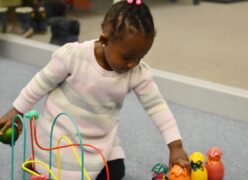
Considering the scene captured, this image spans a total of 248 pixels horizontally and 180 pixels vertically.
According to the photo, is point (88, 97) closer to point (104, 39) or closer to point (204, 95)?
point (104, 39)

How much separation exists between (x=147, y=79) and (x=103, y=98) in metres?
0.09

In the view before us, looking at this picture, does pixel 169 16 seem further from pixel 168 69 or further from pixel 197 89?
pixel 197 89

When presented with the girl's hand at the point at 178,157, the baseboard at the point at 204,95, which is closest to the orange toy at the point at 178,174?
the girl's hand at the point at 178,157

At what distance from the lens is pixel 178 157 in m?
0.79

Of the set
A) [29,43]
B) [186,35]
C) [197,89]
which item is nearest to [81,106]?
[197,89]

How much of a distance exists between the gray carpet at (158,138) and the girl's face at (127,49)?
0.97 ft

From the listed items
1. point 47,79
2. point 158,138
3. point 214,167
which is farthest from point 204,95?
point 47,79

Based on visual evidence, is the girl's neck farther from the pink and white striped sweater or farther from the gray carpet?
the gray carpet

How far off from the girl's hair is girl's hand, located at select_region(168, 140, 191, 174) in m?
0.21

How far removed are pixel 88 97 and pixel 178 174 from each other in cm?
22

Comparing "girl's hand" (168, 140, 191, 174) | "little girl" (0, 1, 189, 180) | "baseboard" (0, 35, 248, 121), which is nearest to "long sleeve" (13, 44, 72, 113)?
"little girl" (0, 1, 189, 180)

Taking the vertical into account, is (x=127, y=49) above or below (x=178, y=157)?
above

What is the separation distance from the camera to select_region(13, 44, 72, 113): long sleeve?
2.72 ft

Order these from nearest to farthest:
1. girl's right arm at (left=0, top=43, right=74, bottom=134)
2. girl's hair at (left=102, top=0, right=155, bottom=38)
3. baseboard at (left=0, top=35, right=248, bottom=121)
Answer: girl's hair at (left=102, top=0, right=155, bottom=38)
girl's right arm at (left=0, top=43, right=74, bottom=134)
baseboard at (left=0, top=35, right=248, bottom=121)
